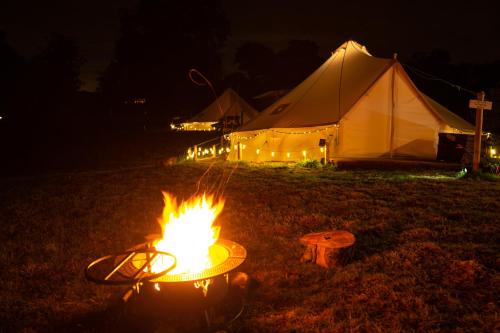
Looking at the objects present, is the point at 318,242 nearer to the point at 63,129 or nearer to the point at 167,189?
the point at 167,189

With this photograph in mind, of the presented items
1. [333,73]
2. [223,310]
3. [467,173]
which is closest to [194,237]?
[223,310]

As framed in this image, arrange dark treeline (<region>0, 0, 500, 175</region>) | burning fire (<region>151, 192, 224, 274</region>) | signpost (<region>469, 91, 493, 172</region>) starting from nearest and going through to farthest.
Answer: burning fire (<region>151, 192, 224, 274</region>) < signpost (<region>469, 91, 493, 172</region>) < dark treeline (<region>0, 0, 500, 175</region>)

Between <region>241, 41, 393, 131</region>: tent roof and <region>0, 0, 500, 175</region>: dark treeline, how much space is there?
3.47 meters

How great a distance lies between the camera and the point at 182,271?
321 cm

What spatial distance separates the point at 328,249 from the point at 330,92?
8914 mm

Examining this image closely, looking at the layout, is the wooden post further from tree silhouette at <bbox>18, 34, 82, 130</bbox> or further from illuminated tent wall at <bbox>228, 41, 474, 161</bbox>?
tree silhouette at <bbox>18, 34, 82, 130</bbox>

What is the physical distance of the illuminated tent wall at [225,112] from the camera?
71.7 feet

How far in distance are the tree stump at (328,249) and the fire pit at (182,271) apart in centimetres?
76

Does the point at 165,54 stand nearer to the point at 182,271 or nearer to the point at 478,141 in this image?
the point at 478,141

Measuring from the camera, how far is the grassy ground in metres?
2.98

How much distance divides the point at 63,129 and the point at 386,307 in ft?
70.0

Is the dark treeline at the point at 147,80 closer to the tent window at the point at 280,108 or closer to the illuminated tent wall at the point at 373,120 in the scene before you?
the illuminated tent wall at the point at 373,120

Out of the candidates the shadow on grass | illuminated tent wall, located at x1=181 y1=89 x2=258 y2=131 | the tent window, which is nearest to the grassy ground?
the shadow on grass

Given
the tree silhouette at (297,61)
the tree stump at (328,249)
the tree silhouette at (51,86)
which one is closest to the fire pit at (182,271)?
the tree stump at (328,249)
